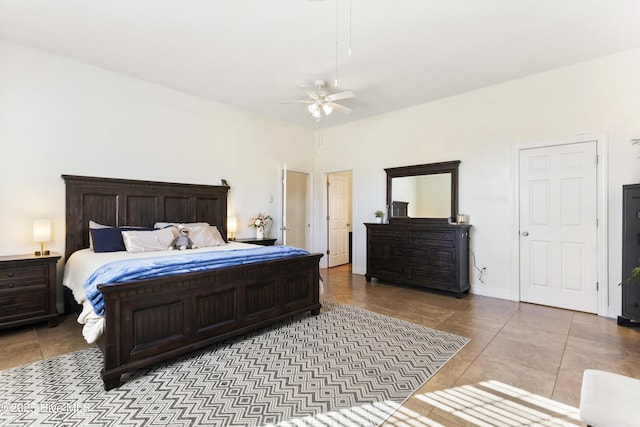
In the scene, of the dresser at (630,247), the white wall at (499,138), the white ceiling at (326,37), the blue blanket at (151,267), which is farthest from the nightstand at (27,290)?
the dresser at (630,247)

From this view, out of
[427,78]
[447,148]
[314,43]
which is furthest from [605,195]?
[314,43]

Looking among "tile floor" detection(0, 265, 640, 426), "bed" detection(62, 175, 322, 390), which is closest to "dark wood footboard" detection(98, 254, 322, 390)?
"bed" detection(62, 175, 322, 390)

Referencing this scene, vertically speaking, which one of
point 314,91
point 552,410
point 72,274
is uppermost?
point 314,91

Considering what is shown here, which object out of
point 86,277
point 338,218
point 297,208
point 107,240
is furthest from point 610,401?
point 297,208

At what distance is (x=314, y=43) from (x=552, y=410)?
3.68 meters

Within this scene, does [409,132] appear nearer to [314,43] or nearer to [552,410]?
[314,43]

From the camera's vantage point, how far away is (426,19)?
280 cm

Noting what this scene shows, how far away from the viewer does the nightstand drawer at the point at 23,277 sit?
9.52 feet

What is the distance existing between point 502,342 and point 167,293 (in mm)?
3007

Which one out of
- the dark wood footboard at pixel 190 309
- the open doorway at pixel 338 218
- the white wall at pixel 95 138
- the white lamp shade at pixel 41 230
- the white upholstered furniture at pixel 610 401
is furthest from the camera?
the open doorway at pixel 338 218

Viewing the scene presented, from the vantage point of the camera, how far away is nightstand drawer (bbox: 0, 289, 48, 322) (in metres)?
2.90

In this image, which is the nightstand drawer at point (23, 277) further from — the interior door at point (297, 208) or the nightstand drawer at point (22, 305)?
the interior door at point (297, 208)

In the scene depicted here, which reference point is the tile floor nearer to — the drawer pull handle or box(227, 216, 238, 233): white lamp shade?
the drawer pull handle

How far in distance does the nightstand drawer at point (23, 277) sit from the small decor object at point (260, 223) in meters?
2.91
